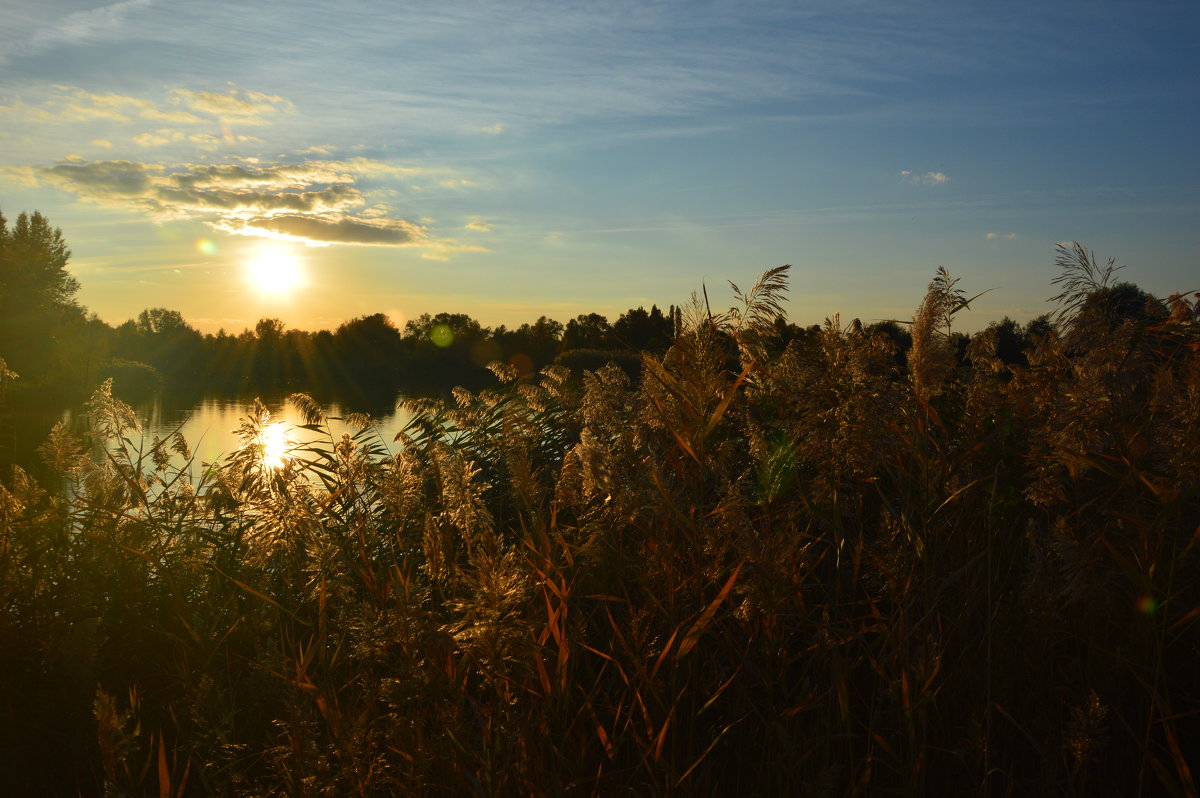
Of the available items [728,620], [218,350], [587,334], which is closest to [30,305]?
[218,350]

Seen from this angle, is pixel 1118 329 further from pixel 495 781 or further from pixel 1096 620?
pixel 495 781

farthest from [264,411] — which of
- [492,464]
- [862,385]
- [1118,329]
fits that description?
[1118,329]

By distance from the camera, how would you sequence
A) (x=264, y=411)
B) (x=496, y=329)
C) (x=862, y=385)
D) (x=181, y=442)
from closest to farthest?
(x=862, y=385)
(x=264, y=411)
(x=181, y=442)
(x=496, y=329)

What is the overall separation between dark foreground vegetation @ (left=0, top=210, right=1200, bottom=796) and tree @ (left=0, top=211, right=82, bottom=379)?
34.8 metres

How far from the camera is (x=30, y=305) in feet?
118

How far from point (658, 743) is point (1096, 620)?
58.9 inches

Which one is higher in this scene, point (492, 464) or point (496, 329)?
point (496, 329)

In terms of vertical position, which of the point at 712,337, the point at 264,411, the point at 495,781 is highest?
the point at 712,337

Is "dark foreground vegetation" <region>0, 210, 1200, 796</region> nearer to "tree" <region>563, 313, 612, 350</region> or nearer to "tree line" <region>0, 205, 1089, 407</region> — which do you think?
"tree" <region>563, 313, 612, 350</region>

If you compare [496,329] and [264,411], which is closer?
[264,411]

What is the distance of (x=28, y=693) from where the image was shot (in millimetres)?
3059

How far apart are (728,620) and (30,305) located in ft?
140

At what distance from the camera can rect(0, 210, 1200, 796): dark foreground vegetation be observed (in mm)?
1896

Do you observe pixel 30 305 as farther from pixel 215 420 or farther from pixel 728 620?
pixel 728 620
